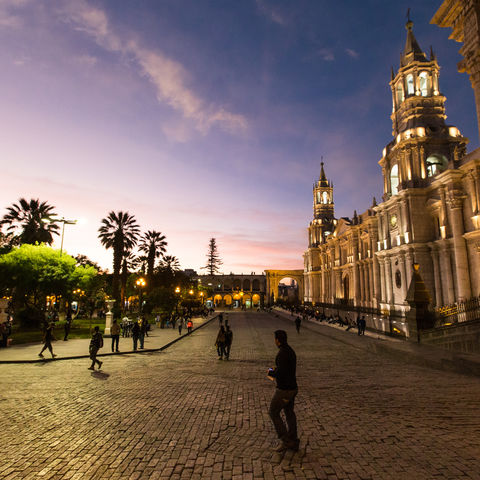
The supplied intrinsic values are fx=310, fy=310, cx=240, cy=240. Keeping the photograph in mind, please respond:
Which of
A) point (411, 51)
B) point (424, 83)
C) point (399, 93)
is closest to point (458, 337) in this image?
point (424, 83)

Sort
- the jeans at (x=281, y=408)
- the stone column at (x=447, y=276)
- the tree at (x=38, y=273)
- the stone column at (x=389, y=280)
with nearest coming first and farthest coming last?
the jeans at (x=281, y=408), the tree at (x=38, y=273), the stone column at (x=447, y=276), the stone column at (x=389, y=280)

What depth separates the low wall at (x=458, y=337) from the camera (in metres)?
12.5

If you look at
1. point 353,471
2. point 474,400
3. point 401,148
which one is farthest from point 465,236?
point 353,471

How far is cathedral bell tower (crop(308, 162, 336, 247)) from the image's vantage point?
71250 mm

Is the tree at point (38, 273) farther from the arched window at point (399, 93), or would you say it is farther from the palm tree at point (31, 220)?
the arched window at point (399, 93)

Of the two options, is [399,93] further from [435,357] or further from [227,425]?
[227,425]

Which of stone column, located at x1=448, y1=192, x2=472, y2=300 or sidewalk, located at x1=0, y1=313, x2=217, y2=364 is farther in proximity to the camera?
stone column, located at x1=448, y1=192, x2=472, y2=300

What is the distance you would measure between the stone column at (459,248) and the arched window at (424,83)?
49.0 feet

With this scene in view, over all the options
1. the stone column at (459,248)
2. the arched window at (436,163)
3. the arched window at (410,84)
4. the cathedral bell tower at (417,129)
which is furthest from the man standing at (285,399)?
the arched window at (410,84)

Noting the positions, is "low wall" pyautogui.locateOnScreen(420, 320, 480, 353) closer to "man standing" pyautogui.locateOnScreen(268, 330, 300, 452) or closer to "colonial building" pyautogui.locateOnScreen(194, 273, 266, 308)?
"man standing" pyautogui.locateOnScreen(268, 330, 300, 452)

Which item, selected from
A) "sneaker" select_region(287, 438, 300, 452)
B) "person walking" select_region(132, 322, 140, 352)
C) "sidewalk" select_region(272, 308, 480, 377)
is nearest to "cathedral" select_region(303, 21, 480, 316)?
"sidewalk" select_region(272, 308, 480, 377)

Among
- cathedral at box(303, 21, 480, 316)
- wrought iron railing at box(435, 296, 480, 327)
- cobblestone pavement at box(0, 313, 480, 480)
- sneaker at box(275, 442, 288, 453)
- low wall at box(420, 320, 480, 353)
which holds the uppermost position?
cathedral at box(303, 21, 480, 316)

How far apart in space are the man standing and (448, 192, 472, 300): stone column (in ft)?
83.6

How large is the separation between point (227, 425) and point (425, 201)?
101 feet
